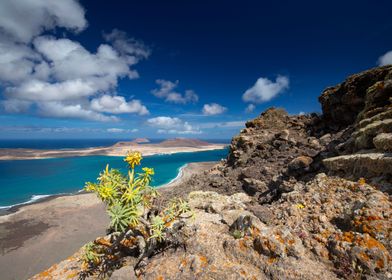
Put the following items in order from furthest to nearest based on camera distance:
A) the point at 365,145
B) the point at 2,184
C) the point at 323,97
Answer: the point at 2,184 < the point at 323,97 < the point at 365,145

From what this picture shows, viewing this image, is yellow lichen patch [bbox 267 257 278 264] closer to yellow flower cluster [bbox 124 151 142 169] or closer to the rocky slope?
the rocky slope

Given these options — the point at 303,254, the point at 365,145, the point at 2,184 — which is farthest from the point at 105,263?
the point at 2,184

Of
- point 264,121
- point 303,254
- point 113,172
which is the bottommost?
point 303,254

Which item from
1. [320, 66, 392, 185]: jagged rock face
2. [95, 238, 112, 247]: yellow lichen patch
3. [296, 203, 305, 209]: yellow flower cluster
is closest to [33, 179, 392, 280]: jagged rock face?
[296, 203, 305, 209]: yellow flower cluster

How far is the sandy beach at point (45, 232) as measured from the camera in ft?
76.7

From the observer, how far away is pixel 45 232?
31.1 m

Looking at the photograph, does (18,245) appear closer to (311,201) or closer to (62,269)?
(62,269)

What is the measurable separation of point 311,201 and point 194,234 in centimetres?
504

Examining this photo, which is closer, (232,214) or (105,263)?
(105,263)

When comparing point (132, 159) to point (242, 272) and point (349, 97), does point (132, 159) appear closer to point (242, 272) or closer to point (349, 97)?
point (242, 272)

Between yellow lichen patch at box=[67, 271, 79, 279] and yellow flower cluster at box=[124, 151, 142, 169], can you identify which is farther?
yellow lichen patch at box=[67, 271, 79, 279]

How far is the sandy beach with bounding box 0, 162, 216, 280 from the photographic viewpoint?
921 inches

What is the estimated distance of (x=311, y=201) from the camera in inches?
331

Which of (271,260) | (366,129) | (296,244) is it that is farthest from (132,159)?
(366,129)
